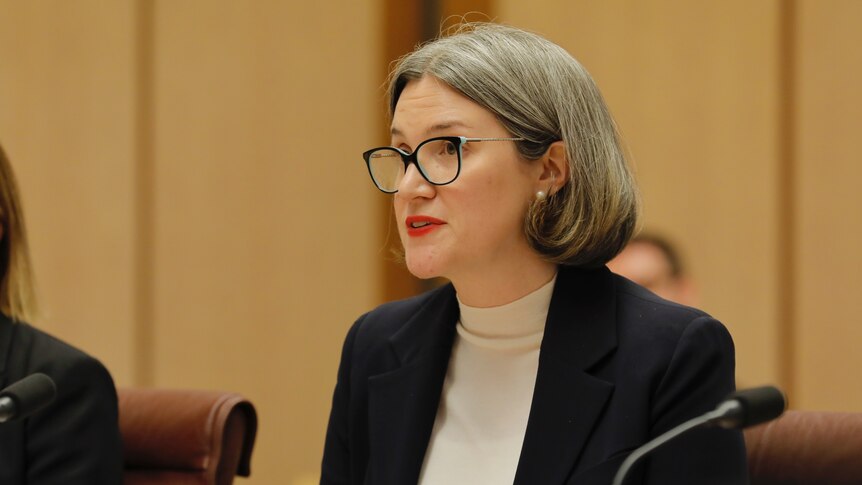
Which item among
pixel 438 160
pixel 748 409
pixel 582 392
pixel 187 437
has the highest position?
pixel 438 160

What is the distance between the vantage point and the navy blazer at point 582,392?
1853 mm

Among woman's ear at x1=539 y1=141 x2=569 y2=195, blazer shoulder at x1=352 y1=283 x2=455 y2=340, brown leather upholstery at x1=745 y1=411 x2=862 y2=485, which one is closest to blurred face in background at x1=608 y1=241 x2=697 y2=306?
blazer shoulder at x1=352 y1=283 x2=455 y2=340

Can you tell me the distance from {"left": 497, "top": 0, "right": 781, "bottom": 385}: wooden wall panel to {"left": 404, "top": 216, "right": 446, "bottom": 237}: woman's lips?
249 centimetres

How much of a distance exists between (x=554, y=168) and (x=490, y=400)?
0.44 meters

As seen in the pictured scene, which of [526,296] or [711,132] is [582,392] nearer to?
[526,296]

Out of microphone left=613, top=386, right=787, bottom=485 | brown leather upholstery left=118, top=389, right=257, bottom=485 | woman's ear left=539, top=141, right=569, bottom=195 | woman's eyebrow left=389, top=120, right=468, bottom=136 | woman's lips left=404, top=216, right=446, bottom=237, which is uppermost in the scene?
woman's eyebrow left=389, top=120, right=468, bottom=136

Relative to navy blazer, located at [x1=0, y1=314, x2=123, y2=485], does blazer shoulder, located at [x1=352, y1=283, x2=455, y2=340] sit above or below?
above

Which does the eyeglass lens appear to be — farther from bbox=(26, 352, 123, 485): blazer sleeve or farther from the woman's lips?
bbox=(26, 352, 123, 485): blazer sleeve

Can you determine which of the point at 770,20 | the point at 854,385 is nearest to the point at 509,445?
the point at 854,385

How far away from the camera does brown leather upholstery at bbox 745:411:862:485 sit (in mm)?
2041

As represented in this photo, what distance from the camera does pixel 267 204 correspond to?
503 cm

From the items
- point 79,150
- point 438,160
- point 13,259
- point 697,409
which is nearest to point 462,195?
point 438,160

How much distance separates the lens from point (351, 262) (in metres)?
5.05

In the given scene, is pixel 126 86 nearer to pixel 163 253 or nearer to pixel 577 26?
pixel 163 253
